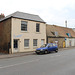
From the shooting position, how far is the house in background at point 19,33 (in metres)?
17.1

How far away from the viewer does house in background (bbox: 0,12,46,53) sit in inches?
674

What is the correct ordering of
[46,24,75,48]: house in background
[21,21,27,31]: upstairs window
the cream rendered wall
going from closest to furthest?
the cream rendered wall, [21,21,27,31]: upstairs window, [46,24,75,48]: house in background

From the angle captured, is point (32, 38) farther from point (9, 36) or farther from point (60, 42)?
point (60, 42)

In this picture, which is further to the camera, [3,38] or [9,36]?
[3,38]

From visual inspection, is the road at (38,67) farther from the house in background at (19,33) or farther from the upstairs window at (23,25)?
the upstairs window at (23,25)

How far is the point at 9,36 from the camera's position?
1728 centimetres

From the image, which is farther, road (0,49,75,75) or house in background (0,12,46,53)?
house in background (0,12,46,53)

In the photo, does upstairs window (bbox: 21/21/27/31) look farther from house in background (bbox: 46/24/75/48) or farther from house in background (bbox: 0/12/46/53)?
house in background (bbox: 46/24/75/48)

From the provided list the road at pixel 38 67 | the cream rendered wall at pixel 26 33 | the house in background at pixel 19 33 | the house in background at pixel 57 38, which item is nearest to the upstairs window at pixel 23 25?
the house in background at pixel 19 33

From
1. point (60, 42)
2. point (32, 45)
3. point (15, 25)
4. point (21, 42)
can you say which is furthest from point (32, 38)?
point (60, 42)

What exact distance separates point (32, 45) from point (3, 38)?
5.62m

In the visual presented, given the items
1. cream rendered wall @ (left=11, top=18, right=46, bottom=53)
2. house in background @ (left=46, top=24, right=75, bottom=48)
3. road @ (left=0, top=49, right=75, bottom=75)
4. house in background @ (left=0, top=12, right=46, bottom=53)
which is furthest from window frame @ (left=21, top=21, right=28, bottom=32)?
road @ (left=0, top=49, right=75, bottom=75)

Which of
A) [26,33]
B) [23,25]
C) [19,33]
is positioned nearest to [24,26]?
[23,25]

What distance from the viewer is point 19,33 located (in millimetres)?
17797
